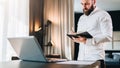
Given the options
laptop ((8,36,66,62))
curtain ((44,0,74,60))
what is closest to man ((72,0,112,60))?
laptop ((8,36,66,62))

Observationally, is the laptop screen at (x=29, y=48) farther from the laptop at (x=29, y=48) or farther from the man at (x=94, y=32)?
the man at (x=94, y=32)

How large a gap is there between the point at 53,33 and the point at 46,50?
0.44 meters

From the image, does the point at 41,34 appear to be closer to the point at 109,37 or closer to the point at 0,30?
the point at 0,30

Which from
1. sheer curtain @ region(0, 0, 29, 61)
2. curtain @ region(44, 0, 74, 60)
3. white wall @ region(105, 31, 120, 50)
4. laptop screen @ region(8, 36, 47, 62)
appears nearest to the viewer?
laptop screen @ region(8, 36, 47, 62)

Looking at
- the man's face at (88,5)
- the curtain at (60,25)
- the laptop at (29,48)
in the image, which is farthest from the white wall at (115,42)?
the laptop at (29,48)

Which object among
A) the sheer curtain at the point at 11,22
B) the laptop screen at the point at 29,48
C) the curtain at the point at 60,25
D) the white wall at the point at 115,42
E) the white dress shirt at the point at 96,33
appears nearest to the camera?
the laptop screen at the point at 29,48

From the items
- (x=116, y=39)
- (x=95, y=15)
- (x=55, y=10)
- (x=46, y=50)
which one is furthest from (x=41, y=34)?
(x=116, y=39)

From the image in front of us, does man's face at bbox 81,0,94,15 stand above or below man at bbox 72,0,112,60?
above

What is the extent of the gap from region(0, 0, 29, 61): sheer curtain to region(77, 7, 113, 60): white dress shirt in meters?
1.42

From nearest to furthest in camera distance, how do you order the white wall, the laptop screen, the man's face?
the laptop screen → the man's face → the white wall

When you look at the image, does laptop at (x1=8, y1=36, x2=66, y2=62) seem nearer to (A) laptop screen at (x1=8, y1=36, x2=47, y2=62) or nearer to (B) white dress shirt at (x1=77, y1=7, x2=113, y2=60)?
(A) laptop screen at (x1=8, y1=36, x2=47, y2=62)

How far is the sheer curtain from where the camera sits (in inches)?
126

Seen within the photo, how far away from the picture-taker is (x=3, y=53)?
10.6ft

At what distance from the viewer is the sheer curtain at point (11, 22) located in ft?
10.5
